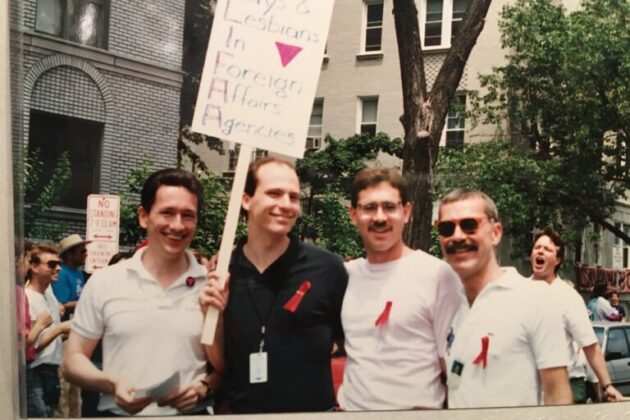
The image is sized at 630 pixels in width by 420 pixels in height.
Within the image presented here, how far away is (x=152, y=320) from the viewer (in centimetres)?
384

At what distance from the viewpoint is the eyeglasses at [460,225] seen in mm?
4047

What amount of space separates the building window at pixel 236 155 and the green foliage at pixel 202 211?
0.06 m

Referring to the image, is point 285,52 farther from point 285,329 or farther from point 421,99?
point 285,329

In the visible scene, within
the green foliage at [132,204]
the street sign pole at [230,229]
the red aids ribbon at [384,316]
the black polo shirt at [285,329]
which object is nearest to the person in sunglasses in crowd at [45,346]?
the green foliage at [132,204]

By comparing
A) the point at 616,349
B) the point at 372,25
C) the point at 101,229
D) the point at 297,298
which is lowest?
the point at 616,349

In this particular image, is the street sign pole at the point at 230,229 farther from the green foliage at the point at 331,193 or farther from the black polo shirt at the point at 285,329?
the green foliage at the point at 331,193

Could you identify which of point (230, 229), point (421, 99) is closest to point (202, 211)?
point (230, 229)

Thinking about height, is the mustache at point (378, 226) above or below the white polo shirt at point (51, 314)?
above

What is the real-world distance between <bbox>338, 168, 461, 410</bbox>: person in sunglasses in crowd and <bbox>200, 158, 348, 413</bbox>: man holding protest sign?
9 centimetres

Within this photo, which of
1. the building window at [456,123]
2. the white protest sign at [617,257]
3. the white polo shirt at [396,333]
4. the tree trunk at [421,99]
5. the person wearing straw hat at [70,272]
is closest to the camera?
the person wearing straw hat at [70,272]

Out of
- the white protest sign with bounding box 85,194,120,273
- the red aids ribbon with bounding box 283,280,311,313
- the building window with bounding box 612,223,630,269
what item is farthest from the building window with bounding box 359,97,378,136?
the building window with bounding box 612,223,630,269

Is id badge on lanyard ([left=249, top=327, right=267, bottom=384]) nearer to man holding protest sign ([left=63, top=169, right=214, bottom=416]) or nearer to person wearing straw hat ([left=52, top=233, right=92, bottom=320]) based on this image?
man holding protest sign ([left=63, top=169, right=214, bottom=416])

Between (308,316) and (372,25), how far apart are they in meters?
1.17

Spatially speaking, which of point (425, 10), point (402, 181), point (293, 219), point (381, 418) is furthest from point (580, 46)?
point (381, 418)
